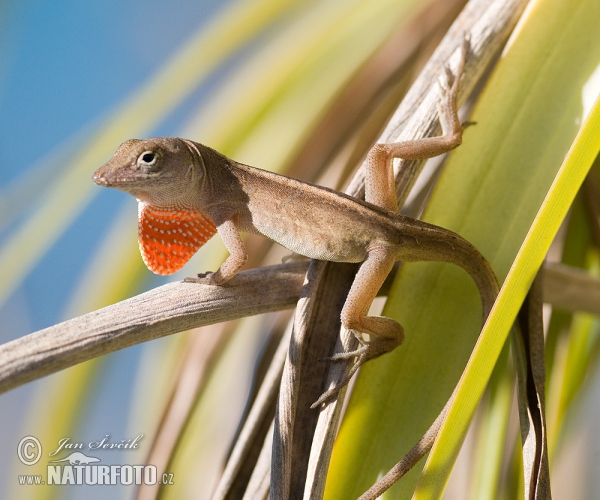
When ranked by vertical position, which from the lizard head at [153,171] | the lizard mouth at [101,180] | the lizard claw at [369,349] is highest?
the lizard head at [153,171]

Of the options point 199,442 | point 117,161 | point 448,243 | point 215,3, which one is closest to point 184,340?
point 199,442

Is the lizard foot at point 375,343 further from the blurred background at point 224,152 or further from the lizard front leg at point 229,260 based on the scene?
the blurred background at point 224,152

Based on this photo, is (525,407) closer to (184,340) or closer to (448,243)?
(448,243)

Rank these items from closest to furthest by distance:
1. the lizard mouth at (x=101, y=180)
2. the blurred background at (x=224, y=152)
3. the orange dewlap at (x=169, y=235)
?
the lizard mouth at (x=101, y=180)
the orange dewlap at (x=169, y=235)
the blurred background at (x=224, y=152)

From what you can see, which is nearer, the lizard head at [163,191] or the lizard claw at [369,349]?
the lizard claw at [369,349]

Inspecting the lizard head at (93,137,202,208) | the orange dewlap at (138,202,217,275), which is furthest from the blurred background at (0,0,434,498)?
the lizard head at (93,137,202,208)

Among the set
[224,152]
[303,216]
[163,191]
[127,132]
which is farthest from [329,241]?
[127,132]

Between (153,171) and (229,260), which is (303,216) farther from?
(153,171)

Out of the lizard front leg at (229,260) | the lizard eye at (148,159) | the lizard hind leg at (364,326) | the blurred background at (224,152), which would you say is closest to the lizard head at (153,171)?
the lizard eye at (148,159)
